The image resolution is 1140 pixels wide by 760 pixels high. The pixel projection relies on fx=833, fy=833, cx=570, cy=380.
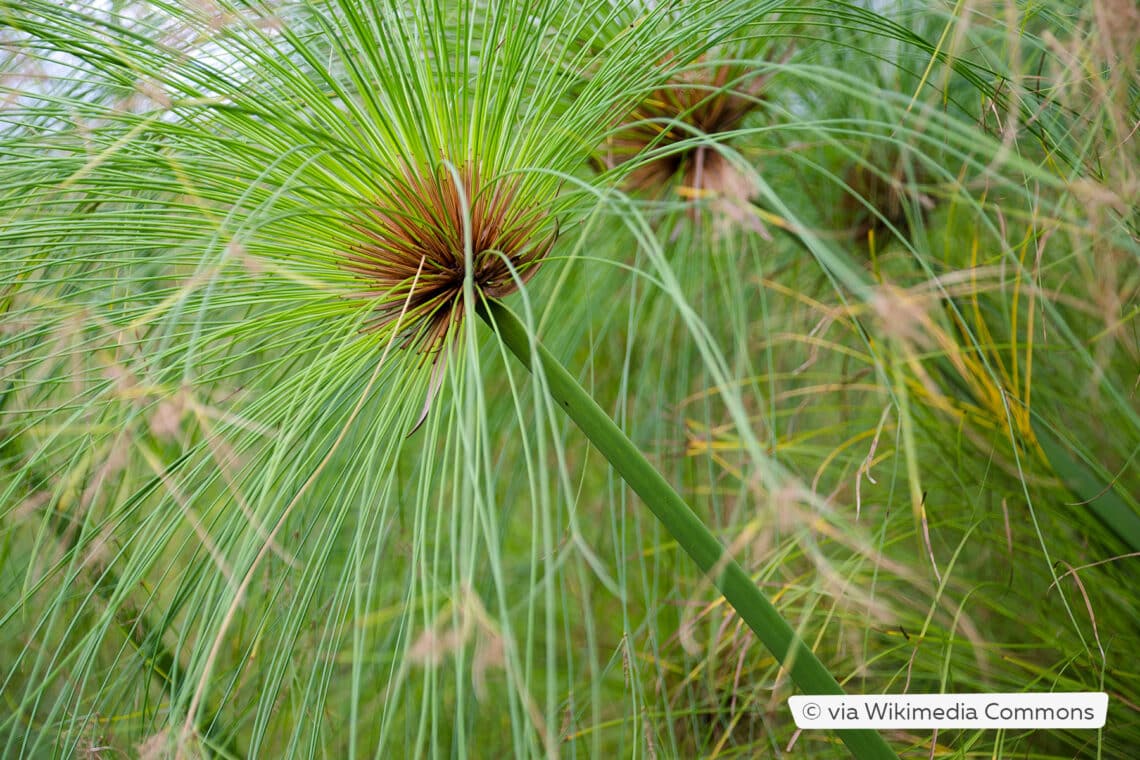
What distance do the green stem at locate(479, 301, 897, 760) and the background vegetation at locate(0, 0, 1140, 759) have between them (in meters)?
0.05

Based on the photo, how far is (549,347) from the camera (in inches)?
34.3

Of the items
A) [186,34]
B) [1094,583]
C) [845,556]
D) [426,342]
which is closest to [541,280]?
[426,342]

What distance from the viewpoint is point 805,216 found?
103 centimetres

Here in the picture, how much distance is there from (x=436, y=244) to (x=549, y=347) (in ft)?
1.10

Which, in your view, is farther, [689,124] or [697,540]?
[689,124]

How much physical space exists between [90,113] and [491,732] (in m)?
0.90

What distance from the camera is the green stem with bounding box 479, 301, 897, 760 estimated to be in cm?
48

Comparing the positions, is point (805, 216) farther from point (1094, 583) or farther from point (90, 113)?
point (90, 113)

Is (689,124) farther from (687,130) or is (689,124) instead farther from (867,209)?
(867,209)

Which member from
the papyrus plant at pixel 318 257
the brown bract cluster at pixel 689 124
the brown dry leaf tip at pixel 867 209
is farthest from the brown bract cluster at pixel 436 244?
the brown dry leaf tip at pixel 867 209

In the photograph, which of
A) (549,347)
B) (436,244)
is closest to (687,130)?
(549,347)

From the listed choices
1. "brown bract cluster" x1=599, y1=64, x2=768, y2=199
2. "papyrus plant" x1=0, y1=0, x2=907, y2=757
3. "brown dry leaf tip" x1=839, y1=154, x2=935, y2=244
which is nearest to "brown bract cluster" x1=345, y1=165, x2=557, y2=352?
"papyrus plant" x1=0, y1=0, x2=907, y2=757

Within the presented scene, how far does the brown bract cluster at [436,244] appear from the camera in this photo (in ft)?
1.77

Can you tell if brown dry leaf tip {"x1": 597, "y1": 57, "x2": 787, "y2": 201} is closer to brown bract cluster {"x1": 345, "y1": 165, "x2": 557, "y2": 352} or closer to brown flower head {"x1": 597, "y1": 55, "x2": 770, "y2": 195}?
brown flower head {"x1": 597, "y1": 55, "x2": 770, "y2": 195}
